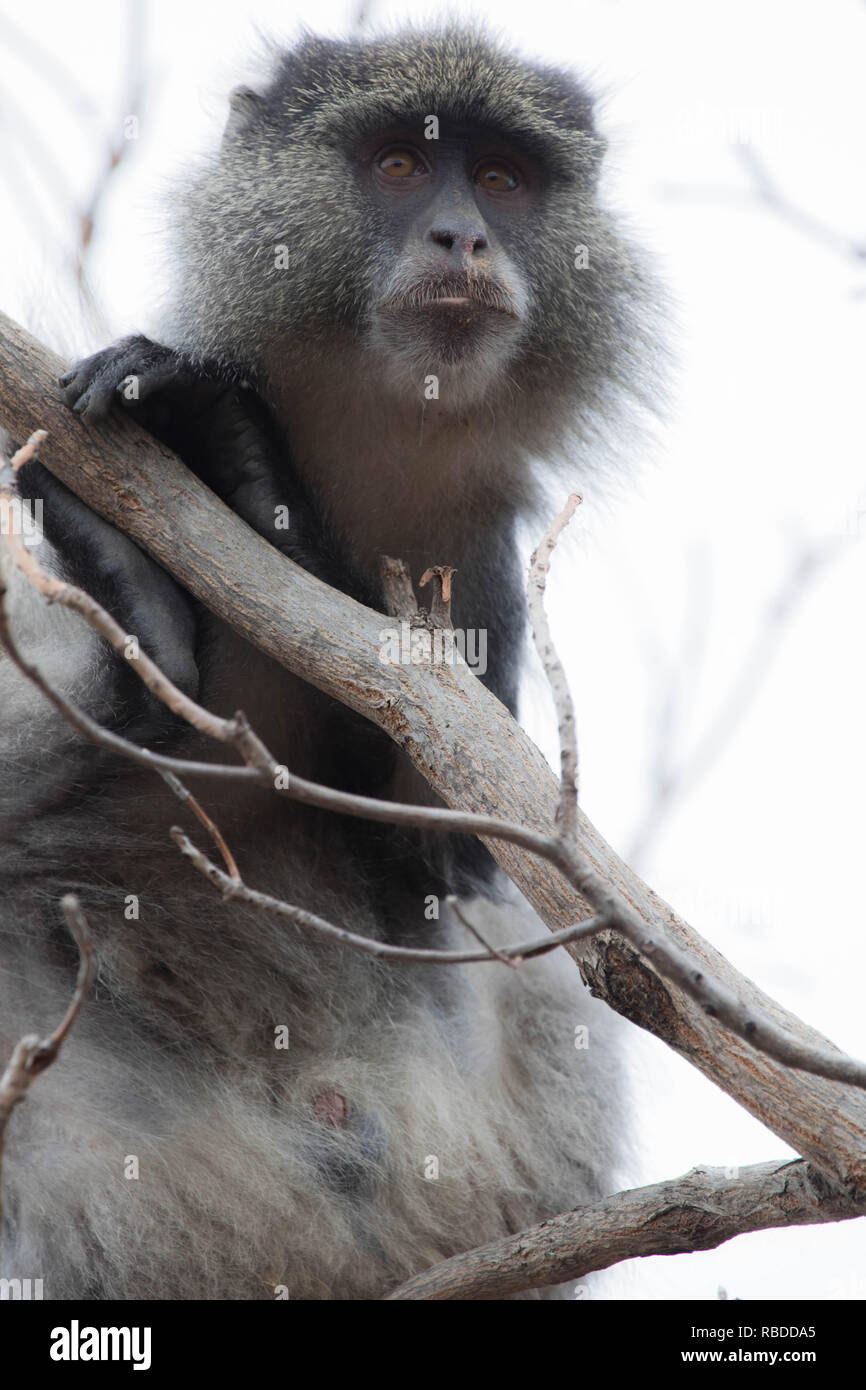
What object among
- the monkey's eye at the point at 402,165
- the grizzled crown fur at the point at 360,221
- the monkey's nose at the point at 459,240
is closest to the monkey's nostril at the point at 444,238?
the monkey's nose at the point at 459,240

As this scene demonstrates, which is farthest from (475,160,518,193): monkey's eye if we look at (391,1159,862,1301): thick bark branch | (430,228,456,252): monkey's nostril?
(391,1159,862,1301): thick bark branch

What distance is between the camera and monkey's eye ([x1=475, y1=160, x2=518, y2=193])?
13.2ft

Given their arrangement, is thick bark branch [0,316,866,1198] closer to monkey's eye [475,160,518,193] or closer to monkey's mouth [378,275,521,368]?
monkey's mouth [378,275,521,368]

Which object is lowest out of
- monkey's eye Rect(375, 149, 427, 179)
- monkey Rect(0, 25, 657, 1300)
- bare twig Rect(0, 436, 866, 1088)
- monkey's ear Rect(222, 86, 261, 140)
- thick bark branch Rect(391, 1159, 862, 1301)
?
thick bark branch Rect(391, 1159, 862, 1301)

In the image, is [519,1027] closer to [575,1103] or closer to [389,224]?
[575,1103]

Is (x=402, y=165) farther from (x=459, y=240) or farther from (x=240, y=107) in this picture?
(x=240, y=107)

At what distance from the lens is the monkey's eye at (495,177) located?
159 inches

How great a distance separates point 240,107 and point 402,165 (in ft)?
2.41

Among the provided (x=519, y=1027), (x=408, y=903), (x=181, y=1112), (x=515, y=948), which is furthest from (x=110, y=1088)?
(x=515, y=948)

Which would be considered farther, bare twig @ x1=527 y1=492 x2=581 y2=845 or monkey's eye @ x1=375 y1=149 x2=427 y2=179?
monkey's eye @ x1=375 y1=149 x2=427 y2=179

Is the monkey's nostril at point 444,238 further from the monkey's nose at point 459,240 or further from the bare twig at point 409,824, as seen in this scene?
the bare twig at point 409,824

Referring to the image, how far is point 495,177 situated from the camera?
4055 millimetres

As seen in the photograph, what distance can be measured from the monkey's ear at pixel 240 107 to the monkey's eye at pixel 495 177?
2.62ft

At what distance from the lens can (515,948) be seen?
1973 mm
